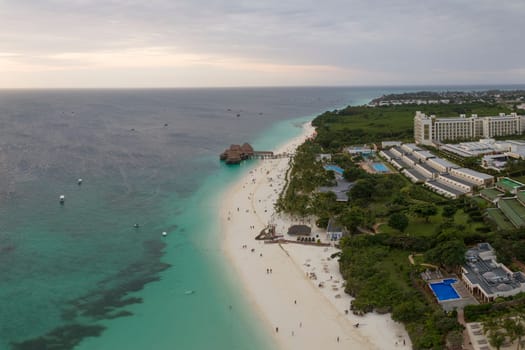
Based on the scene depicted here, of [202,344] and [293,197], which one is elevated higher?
[293,197]

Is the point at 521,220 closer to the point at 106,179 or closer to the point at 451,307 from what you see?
the point at 451,307

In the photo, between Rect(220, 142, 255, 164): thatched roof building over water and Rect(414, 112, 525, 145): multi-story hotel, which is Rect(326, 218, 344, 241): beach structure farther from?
Rect(414, 112, 525, 145): multi-story hotel

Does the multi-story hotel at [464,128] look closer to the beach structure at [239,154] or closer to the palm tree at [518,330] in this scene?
the beach structure at [239,154]

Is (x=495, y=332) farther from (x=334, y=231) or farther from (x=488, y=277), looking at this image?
(x=334, y=231)

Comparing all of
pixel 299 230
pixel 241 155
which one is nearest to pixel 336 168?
pixel 241 155

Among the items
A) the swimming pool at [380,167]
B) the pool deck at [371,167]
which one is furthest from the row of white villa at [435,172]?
the swimming pool at [380,167]

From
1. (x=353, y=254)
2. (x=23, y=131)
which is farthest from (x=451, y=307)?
(x=23, y=131)
